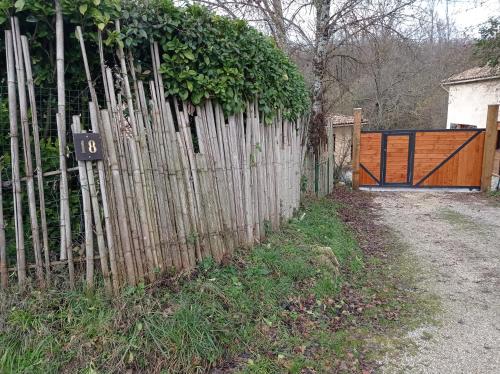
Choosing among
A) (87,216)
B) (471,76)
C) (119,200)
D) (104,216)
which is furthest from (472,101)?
(87,216)

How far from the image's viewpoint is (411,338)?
3117mm

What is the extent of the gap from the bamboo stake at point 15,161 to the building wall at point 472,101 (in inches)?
563

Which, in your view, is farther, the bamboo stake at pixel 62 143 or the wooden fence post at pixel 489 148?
the wooden fence post at pixel 489 148

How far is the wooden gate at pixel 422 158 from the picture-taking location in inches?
401

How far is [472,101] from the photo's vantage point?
51.3ft

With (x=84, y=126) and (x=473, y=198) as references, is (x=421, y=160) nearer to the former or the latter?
(x=473, y=198)

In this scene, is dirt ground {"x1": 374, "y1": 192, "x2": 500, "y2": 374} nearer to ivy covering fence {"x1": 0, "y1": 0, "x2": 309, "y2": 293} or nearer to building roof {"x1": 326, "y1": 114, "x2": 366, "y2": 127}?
ivy covering fence {"x1": 0, "y1": 0, "x2": 309, "y2": 293}

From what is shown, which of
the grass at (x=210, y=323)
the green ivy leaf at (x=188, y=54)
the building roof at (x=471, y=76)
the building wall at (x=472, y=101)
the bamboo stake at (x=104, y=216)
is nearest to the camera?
the grass at (x=210, y=323)

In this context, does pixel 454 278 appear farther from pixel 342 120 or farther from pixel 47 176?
pixel 342 120

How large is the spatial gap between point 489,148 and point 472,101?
702cm

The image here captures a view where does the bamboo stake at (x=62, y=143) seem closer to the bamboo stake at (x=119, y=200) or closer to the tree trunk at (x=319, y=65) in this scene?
the bamboo stake at (x=119, y=200)

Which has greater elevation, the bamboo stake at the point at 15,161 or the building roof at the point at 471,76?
the building roof at the point at 471,76

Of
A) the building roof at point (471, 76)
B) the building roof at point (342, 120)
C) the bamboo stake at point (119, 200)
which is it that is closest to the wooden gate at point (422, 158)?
the building roof at point (342, 120)

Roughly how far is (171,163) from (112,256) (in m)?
0.92
